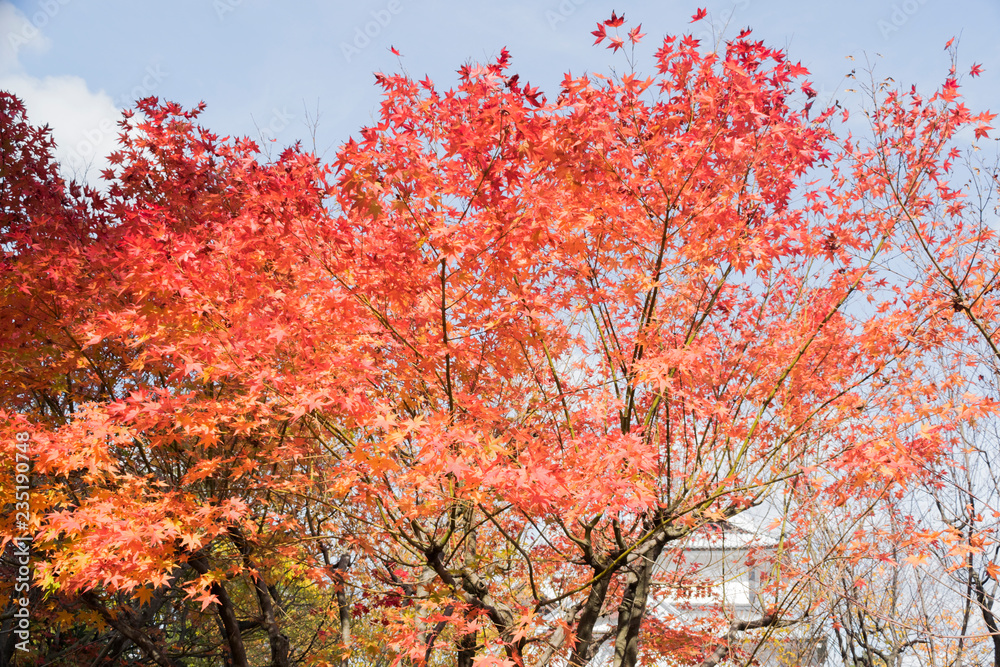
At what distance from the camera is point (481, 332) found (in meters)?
6.29

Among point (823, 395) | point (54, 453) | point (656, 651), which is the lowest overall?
point (656, 651)

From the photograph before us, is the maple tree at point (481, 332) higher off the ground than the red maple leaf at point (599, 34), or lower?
lower

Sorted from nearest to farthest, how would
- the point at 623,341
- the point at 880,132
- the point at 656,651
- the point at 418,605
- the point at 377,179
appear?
the point at 377,179 < the point at 880,132 < the point at 623,341 < the point at 418,605 < the point at 656,651

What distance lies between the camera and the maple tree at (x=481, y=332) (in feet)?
16.9

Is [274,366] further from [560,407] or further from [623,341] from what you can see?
[623,341]

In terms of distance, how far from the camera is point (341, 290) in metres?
5.51

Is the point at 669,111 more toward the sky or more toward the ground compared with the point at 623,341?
more toward the sky

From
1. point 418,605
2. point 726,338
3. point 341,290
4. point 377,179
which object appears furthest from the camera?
point 418,605

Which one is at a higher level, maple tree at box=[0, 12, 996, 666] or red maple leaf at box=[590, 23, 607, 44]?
red maple leaf at box=[590, 23, 607, 44]

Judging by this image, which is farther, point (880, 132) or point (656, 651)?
point (656, 651)

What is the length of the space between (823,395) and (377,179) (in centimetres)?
567

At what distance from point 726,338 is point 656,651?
6710mm

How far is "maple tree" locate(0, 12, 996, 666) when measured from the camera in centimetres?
514

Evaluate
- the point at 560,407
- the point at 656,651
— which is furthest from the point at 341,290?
the point at 656,651
